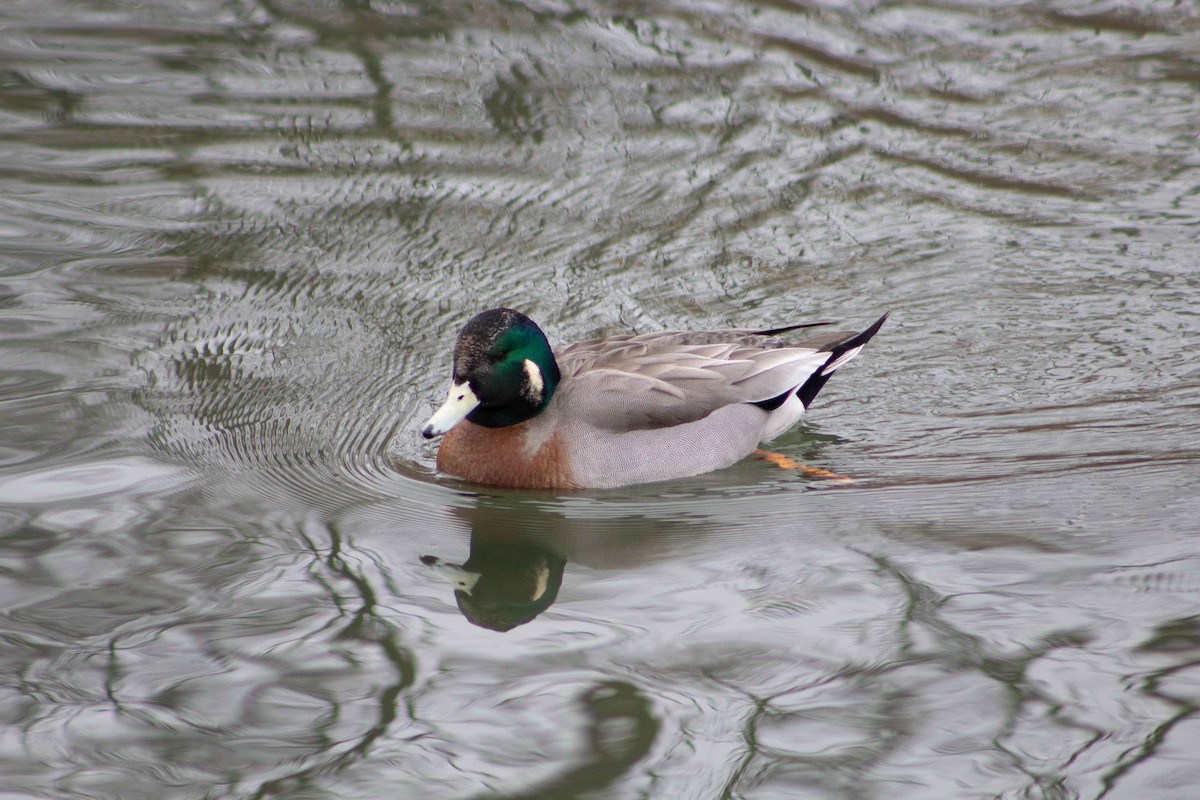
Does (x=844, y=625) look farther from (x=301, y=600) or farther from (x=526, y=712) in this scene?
(x=301, y=600)

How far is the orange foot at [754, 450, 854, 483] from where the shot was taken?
6.12 m

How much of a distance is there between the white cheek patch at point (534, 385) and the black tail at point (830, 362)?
134 cm

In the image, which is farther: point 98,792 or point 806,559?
point 806,559

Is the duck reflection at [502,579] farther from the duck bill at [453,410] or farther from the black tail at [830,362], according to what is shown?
the black tail at [830,362]

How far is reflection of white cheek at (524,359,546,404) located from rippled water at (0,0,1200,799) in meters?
0.51

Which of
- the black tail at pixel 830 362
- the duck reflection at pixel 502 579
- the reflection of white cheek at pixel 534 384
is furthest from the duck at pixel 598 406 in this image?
the duck reflection at pixel 502 579

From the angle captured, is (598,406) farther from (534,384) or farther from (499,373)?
(499,373)

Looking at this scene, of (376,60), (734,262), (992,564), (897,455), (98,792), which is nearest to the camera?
(98,792)

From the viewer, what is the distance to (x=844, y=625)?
4785 mm

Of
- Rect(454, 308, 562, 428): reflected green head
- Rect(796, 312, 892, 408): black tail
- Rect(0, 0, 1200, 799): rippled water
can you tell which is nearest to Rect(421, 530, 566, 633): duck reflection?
Rect(0, 0, 1200, 799): rippled water

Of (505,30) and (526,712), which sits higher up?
(505,30)

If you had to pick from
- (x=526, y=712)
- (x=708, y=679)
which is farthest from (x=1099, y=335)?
(x=526, y=712)

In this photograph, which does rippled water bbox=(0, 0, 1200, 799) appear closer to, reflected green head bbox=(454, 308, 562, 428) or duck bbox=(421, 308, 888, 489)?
duck bbox=(421, 308, 888, 489)

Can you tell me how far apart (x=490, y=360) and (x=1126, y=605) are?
2.72m
